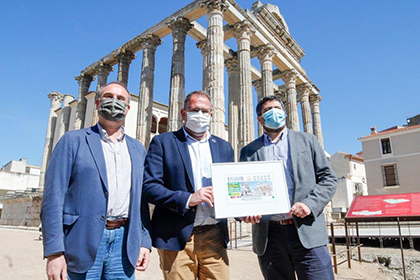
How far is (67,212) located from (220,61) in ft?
45.2

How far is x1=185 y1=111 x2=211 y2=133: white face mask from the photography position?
10.1 feet

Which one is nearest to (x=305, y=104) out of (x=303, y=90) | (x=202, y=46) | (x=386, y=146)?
(x=303, y=90)

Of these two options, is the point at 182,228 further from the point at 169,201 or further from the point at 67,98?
the point at 67,98

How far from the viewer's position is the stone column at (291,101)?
72.2ft

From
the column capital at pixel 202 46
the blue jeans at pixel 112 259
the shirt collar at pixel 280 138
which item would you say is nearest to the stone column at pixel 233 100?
the column capital at pixel 202 46

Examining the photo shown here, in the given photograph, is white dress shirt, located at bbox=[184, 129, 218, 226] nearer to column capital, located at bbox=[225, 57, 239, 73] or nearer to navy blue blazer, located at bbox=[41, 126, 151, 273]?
navy blue blazer, located at bbox=[41, 126, 151, 273]

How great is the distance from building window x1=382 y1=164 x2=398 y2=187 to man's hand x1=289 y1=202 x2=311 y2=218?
Result: 29432 millimetres

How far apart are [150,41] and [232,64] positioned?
6322 mm

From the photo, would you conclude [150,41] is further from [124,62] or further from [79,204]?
[79,204]

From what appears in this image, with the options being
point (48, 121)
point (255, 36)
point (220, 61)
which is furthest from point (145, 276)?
point (48, 121)

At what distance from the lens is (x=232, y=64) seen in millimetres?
21812

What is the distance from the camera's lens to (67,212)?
228 cm

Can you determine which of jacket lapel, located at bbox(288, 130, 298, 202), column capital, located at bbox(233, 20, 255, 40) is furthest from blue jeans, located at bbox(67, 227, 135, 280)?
column capital, located at bbox(233, 20, 255, 40)

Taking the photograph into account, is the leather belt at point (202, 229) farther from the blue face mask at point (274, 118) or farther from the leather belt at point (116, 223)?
the blue face mask at point (274, 118)
